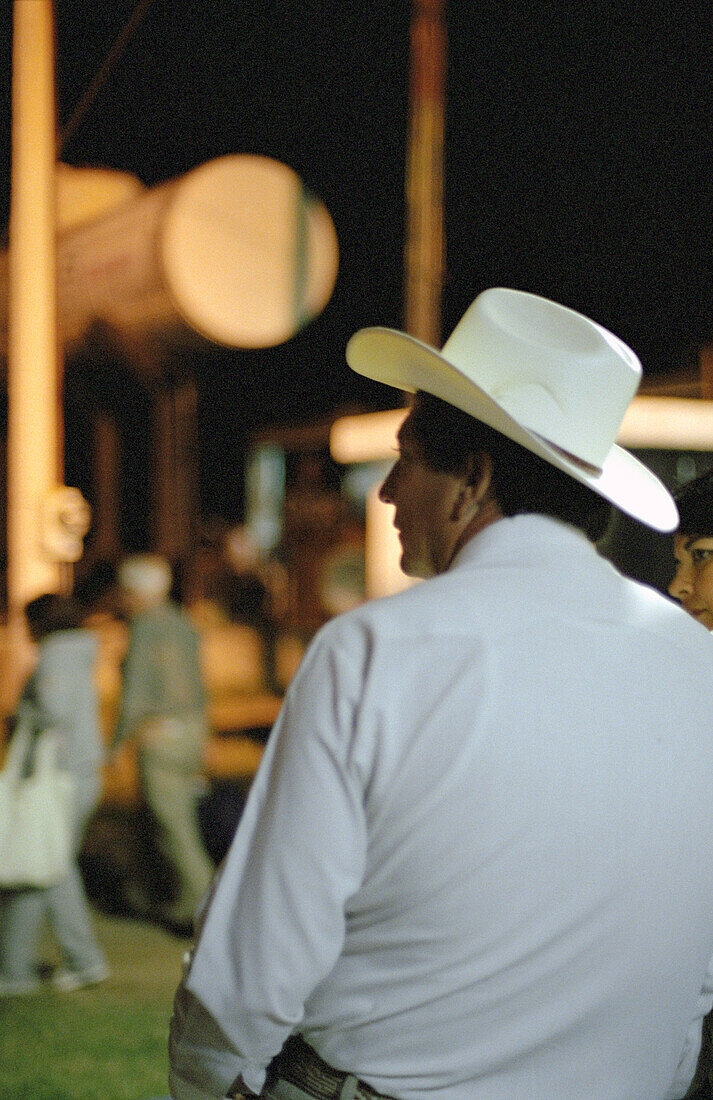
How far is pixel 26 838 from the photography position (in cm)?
360

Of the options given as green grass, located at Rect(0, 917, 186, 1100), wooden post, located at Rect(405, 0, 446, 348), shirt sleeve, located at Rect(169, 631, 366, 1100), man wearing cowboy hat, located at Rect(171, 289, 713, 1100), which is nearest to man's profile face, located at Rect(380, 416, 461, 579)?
man wearing cowboy hat, located at Rect(171, 289, 713, 1100)

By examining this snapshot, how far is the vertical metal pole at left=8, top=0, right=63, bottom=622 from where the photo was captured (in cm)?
451

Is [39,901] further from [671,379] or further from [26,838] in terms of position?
[671,379]

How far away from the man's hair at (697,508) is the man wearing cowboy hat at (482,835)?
0.94 metres

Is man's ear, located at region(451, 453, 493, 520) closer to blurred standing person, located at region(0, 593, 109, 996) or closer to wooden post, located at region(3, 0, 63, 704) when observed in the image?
blurred standing person, located at region(0, 593, 109, 996)

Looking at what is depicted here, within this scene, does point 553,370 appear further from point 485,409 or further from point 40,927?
point 40,927

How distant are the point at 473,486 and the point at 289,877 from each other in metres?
0.52

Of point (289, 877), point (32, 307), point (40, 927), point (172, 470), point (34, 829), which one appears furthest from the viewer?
point (172, 470)

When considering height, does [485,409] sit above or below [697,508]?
above

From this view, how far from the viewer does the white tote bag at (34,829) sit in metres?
3.58

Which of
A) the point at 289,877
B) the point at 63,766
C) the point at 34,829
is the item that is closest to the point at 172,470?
the point at 63,766

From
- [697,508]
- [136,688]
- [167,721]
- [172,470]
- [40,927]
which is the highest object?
[697,508]

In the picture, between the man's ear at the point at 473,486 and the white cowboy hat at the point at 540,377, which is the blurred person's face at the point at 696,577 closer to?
the white cowboy hat at the point at 540,377

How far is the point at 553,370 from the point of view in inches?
50.7
